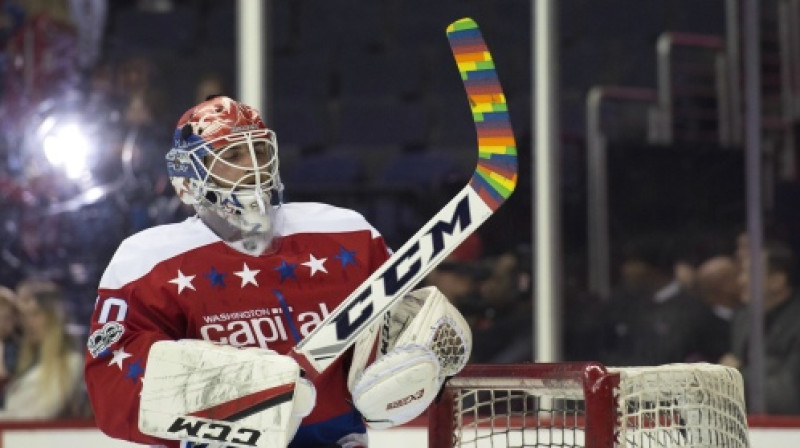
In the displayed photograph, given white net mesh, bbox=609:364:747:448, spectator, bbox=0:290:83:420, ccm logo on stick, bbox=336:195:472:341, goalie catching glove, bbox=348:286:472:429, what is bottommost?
spectator, bbox=0:290:83:420

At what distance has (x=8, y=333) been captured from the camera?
15.1 ft

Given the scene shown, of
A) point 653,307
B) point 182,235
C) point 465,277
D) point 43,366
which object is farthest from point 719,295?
point 182,235

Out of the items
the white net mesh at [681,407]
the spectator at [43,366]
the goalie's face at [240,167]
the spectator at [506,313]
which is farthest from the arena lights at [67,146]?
the white net mesh at [681,407]

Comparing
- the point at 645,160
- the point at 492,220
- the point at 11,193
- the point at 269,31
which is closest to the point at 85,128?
the point at 11,193

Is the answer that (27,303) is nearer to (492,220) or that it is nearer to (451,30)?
(492,220)

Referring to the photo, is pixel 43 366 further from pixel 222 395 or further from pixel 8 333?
pixel 222 395

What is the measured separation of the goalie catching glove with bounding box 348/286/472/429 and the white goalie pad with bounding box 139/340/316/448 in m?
0.12

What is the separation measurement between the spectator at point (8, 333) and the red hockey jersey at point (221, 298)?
1.98m

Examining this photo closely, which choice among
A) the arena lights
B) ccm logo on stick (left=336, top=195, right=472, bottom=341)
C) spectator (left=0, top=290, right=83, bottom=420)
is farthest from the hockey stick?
the arena lights

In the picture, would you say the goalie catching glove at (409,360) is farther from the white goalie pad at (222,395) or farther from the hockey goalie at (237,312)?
the white goalie pad at (222,395)

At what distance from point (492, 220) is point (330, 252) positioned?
1.91 metres

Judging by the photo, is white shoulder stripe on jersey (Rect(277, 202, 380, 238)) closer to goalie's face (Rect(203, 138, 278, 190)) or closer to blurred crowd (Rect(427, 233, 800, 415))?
goalie's face (Rect(203, 138, 278, 190))

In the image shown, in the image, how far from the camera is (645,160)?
4.63m

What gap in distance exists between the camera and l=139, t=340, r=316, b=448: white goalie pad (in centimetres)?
232
